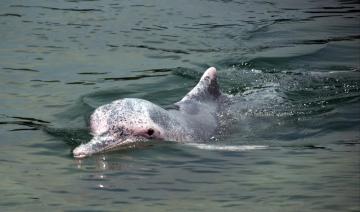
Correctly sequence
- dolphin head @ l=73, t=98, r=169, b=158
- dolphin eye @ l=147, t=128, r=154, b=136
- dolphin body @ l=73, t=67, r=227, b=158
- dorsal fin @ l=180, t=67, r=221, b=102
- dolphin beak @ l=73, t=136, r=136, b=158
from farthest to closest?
1. dorsal fin @ l=180, t=67, r=221, b=102
2. dolphin eye @ l=147, t=128, r=154, b=136
3. dolphin head @ l=73, t=98, r=169, b=158
4. dolphin body @ l=73, t=67, r=227, b=158
5. dolphin beak @ l=73, t=136, r=136, b=158

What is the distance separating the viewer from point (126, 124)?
8.31m

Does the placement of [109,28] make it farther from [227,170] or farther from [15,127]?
[227,170]

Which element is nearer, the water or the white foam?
the water

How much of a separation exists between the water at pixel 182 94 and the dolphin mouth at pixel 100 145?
84mm

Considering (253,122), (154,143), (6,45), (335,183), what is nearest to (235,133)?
(253,122)

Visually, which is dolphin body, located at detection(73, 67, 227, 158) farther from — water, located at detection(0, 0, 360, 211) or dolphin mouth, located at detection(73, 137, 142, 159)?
water, located at detection(0, 0, 360, 211)

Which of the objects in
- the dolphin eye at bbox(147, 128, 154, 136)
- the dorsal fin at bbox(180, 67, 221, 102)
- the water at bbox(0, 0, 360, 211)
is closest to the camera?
the water at bbox(0, 0, 360, 211)

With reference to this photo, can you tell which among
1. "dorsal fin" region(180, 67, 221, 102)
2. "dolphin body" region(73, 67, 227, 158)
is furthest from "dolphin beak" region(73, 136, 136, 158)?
"dorsal fin" region(180, 67, 221, 102)

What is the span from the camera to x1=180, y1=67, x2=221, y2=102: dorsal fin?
980 cm

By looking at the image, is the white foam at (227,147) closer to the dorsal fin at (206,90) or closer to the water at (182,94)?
the water at (182,94)

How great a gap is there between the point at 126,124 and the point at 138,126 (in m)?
0.13

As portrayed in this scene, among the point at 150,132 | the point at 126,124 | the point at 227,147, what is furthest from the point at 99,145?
the point at 227,147

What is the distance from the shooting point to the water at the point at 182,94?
684cm

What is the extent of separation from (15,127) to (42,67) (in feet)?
11.8
